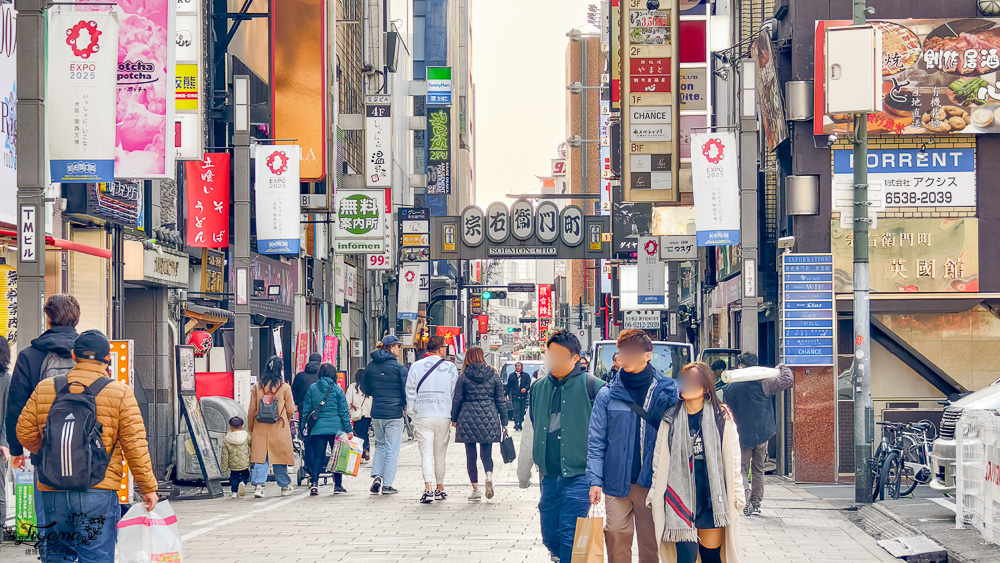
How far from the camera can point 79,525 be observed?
23.3 ft

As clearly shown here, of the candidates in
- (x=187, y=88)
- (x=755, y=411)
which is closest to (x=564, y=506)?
(x=755, y=411)

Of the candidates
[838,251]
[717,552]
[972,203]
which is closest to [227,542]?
[717,552]

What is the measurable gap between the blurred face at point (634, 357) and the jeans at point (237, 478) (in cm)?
901

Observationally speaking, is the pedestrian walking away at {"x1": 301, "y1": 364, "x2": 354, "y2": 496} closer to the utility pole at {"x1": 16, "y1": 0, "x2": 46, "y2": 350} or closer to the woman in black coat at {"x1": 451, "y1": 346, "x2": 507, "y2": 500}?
the woman in black coat at {"x1": 451, "y1": 346, "x2": 507, "y2": 500}

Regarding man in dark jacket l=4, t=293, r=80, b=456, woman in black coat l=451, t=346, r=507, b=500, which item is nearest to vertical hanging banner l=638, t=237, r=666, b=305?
woman in black coat l=451, t=346, r=507, b=500

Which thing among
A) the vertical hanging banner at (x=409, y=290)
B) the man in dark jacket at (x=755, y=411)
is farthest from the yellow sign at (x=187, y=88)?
the vertical hanging banner at (x=409, y=290)

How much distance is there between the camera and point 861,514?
46.1ft

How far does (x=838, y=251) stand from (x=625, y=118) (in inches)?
262

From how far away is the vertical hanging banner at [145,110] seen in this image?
43.7 ft

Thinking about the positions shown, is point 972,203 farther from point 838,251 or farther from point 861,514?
point 861,514

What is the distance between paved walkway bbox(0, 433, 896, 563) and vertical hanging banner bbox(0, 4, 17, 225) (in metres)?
3.71

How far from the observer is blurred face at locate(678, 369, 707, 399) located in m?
7.54

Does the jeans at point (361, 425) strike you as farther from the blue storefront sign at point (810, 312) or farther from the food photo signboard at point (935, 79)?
the food photo signboard at point (935, 79)

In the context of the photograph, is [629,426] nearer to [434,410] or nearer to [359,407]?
[434,410]
